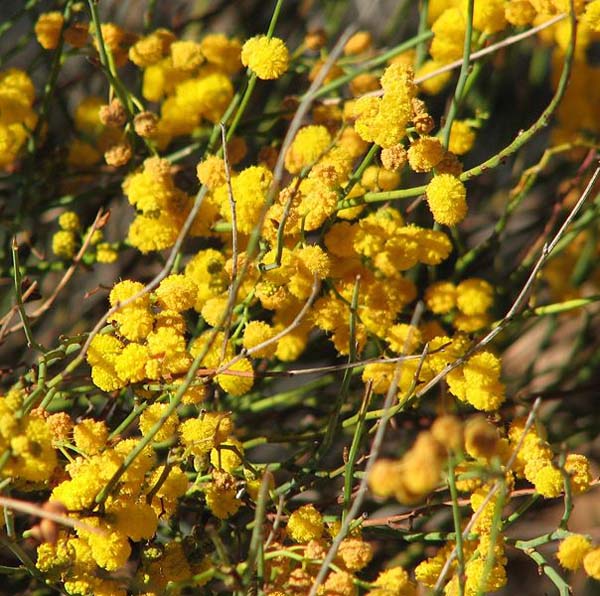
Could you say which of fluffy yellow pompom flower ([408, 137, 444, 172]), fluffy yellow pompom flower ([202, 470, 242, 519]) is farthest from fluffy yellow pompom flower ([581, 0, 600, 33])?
fluffy yellow pompom flower ([202, 470, 242, 519])

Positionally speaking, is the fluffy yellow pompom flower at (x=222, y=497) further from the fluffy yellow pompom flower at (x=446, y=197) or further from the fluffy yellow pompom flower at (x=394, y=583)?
the fluffy yellow pompom flower at (x=446, y=197)

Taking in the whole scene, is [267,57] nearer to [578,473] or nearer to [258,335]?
[258,335]

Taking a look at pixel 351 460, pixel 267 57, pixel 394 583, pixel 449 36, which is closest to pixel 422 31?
pixel 449 36

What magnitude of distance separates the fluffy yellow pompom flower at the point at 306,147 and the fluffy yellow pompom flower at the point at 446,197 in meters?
0.18

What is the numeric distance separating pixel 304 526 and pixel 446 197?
359 millimetres

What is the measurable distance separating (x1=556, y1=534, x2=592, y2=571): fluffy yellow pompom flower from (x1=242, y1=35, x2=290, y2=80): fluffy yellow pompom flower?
0.56 metres

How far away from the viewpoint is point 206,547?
0.87 m

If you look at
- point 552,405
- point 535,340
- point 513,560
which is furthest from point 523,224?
point 513,560

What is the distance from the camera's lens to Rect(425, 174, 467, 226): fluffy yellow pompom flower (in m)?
0.83

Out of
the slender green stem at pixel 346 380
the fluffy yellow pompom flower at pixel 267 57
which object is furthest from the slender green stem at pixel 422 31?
the slender green stem at pixel 346 380

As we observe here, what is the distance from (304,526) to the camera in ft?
2.71

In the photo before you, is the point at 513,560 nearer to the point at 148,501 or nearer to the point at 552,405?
the point at 552,405

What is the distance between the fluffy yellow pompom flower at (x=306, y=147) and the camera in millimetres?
959

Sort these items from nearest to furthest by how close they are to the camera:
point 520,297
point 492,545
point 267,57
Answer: point 492,545 < point 520,297 < point 267,57
